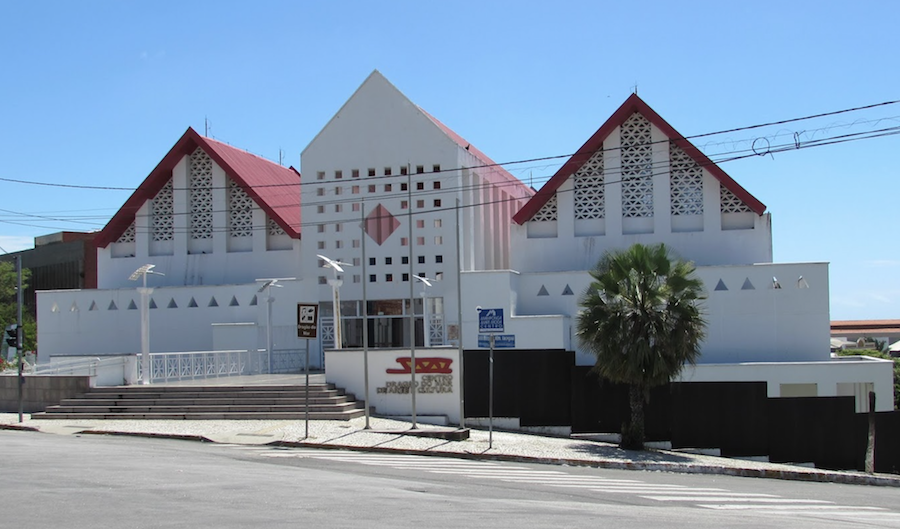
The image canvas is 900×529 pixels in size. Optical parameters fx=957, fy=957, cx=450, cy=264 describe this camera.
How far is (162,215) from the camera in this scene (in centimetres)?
4244

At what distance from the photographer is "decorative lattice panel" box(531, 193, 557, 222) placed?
121ft

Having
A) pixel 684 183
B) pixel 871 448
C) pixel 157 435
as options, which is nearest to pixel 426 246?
pixel 684 183

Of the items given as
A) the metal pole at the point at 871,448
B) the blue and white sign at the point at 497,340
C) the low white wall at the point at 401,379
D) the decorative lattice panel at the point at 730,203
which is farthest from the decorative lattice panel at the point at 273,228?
the metal pole at the point at 871,448

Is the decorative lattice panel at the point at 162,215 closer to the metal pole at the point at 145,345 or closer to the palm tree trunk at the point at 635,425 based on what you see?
the metal pole at the point at 145,345

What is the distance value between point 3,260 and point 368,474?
2319 inches

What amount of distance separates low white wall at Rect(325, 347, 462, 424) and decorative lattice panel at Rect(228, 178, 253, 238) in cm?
1604

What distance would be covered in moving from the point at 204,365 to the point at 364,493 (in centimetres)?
2004

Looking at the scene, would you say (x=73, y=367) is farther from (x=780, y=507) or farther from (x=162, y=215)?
(x=780, y=507)

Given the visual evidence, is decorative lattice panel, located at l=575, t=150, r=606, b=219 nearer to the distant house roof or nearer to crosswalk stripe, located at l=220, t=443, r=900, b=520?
crosswalk stripe, located at l=220, t=443, r=900, b=520

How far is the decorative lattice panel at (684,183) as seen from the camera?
3544 cm

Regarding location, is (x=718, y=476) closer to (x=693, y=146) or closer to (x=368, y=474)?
(x=368, y=474)

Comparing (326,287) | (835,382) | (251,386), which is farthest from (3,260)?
(835,382)

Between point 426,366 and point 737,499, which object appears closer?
point 737,499

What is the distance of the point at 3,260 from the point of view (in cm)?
6719
